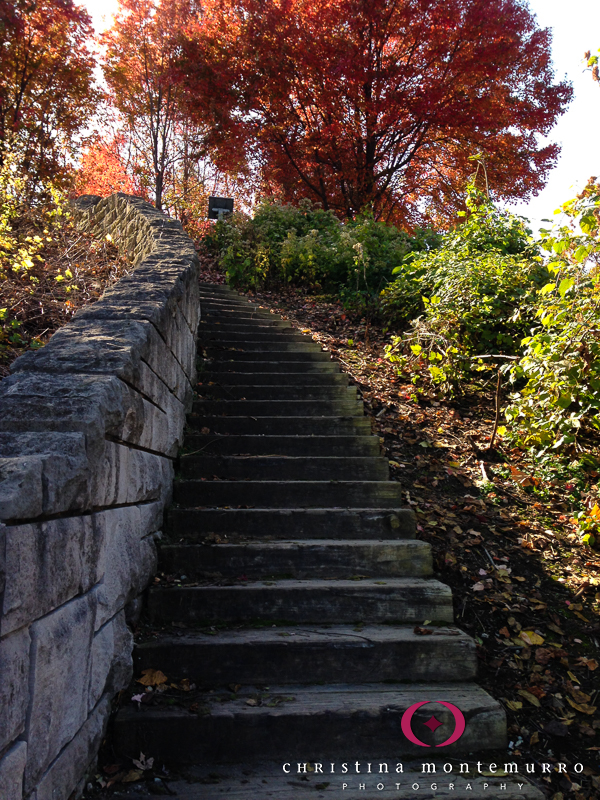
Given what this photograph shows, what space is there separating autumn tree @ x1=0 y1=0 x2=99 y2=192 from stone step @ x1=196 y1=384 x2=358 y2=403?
24.1 ft

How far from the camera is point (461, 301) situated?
5.65m

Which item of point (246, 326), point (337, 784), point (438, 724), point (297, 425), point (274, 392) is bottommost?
point (337, 784)

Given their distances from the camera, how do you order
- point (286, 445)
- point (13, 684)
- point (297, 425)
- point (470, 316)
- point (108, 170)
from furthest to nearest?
point (108, 170)
point (470, 316)
point (297, 425)
point (286, 445)
point (13, 684)

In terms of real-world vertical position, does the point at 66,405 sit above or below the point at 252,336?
below

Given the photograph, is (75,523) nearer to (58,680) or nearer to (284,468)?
(58,680)

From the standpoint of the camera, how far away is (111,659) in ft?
7.41

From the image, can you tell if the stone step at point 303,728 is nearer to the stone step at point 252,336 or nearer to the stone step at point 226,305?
the stone step at point 252,336

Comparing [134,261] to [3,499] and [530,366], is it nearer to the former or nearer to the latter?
[530,366]

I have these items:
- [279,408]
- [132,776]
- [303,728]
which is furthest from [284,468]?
[132,776]

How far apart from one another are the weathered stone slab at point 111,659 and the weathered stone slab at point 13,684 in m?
0.56

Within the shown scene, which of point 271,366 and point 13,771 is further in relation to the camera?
point 271,366

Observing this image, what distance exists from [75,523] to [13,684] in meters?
0.52

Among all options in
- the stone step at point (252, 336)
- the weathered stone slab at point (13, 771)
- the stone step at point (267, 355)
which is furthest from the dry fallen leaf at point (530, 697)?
the stone step at point (252, 336)

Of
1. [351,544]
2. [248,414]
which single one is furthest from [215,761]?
[248,414]
